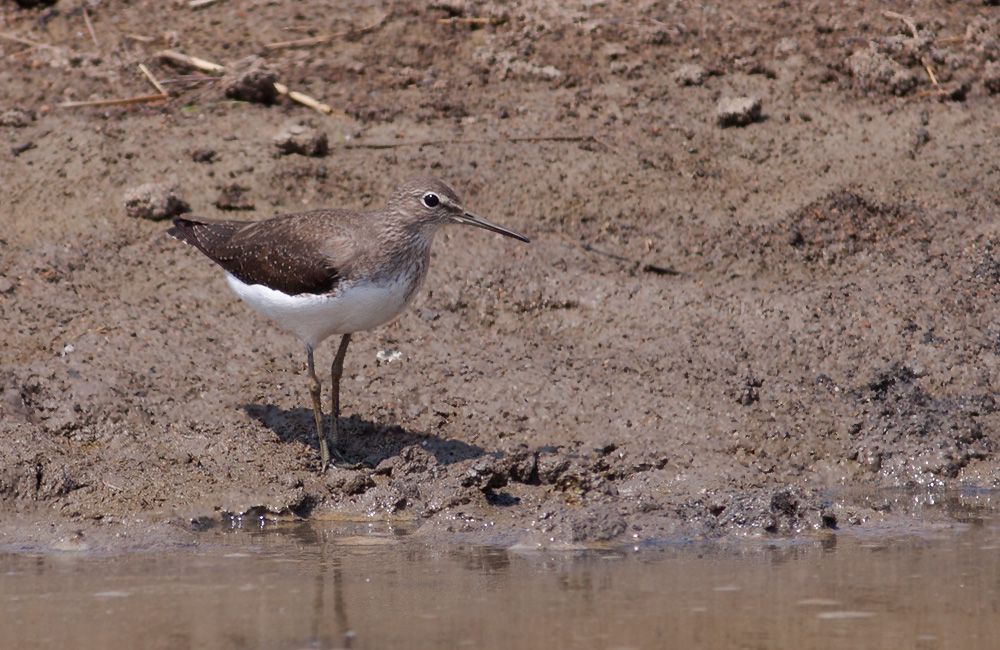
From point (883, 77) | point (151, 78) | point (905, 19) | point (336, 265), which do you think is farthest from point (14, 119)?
point (905, 19)

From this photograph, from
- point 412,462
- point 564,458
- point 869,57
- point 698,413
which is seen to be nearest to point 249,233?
point 412,462

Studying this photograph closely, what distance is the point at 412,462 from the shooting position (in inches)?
258

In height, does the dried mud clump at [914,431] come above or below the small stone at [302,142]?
below

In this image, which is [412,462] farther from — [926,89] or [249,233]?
[926,89]

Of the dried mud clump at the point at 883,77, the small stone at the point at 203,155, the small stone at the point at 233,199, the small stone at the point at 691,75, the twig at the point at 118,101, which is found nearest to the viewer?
the small stone at the point at 233,199

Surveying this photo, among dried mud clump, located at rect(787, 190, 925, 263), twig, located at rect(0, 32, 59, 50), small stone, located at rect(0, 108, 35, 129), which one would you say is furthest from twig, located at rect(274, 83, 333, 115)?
dried mud clump, located at rect(787, 190, 925, 263)

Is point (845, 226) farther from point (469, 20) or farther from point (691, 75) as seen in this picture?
point (469, 20)

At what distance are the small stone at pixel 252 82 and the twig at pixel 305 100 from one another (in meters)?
0.08

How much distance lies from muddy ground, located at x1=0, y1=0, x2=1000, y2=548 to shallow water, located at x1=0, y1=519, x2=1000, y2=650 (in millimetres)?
353

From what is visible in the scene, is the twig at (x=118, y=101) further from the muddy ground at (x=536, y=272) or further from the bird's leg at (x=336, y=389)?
the bird's leg at (x=336, y=389)

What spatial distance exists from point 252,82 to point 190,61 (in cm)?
90

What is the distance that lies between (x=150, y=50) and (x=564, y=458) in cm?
595

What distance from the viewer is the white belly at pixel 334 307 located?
643 cm

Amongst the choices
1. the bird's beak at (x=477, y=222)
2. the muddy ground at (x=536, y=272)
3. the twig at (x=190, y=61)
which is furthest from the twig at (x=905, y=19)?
the twig at (x=190, y=61)
